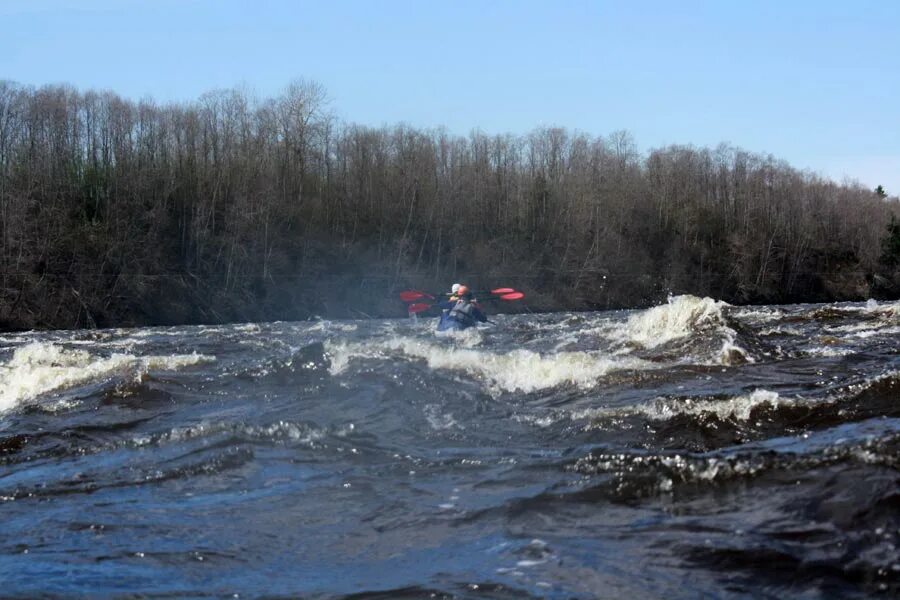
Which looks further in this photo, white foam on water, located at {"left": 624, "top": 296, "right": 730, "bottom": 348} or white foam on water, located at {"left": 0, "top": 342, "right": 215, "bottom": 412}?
white foam on water, located at {"left": 624, "top": 296, "right": 730, "bottom": 348}

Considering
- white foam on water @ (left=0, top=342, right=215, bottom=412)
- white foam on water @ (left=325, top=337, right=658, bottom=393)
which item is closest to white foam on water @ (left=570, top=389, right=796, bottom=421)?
white foam on water @ (left=325, top=337, right=658, bottom=393)

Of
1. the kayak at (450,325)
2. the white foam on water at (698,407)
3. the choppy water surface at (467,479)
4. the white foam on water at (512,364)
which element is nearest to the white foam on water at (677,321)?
the white foam on water at (512,364)

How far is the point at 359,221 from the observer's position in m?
54.7

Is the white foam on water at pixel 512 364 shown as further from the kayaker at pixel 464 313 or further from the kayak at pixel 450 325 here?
the kayaker at pixel 464 313

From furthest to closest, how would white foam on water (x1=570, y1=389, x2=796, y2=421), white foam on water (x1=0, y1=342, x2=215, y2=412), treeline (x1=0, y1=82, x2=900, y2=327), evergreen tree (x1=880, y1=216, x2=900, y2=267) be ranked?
1. evergreen tree (x1=880, y1=216, x2=900, y2=267)
2. treeline (x1=0, y1=82, x2=900, y2=327)
3. white foam on water (x1=0, y1=342, x2=215, y2=412)
4. white foam on water (x1=570, y1=389, x2=796, y2=421)

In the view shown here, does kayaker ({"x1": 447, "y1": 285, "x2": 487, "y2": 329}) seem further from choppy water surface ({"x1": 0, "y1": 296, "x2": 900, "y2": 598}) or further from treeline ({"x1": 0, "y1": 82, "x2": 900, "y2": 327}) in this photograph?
treeline ({"x1": 0, "y1": 82, "x2": 900, "y2": 327})

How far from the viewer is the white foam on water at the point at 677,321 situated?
13.8m

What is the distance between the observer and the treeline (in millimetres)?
41469

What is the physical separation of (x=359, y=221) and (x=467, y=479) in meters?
49.4

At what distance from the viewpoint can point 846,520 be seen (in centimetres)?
419

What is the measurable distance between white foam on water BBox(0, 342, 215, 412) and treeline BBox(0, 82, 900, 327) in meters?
23.9

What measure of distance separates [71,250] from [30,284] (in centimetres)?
358

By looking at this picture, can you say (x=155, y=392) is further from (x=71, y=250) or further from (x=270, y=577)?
(x=71, y=250)

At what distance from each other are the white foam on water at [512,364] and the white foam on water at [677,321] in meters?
1.65
